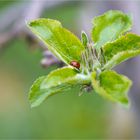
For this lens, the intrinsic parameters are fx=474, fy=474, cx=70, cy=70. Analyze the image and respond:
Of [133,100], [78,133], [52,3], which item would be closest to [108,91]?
[133,100]

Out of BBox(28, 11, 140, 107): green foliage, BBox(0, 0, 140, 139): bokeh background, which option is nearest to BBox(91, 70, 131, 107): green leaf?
BBox(28, 11, 140, 107): green foliage

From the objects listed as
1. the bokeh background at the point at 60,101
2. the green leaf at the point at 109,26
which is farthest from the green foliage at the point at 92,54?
the bokeh background at the point at 60,101

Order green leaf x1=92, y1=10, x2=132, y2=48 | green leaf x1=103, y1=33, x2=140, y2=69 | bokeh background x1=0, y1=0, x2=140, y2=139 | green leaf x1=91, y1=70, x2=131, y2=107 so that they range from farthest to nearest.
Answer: bokeh background x1=0, y1=0, x2=140, y2=139 → green leaf x1=92, y1=10, x2=132, y2=48 → green leaf x1=103, y1=33, x2=140, y2=69 → green leaf x1=91, y1=70, x2=131, y2=107

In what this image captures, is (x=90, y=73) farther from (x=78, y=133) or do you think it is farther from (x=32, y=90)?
(x=78, y=133)

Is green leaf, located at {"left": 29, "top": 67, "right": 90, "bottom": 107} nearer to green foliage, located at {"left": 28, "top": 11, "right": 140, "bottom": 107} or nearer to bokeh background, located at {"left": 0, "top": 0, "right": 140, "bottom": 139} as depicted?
green foliage, located at {"left": 28, "top": 11, "right": 140, "bottom": 107}

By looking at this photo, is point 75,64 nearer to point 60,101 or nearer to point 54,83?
point 54,83

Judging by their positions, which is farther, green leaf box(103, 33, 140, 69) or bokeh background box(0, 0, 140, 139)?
bokeh background box(0, 0, 140, 139)

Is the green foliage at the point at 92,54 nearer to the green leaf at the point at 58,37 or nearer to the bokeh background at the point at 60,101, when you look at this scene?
the green leaf at the point at 58,37
